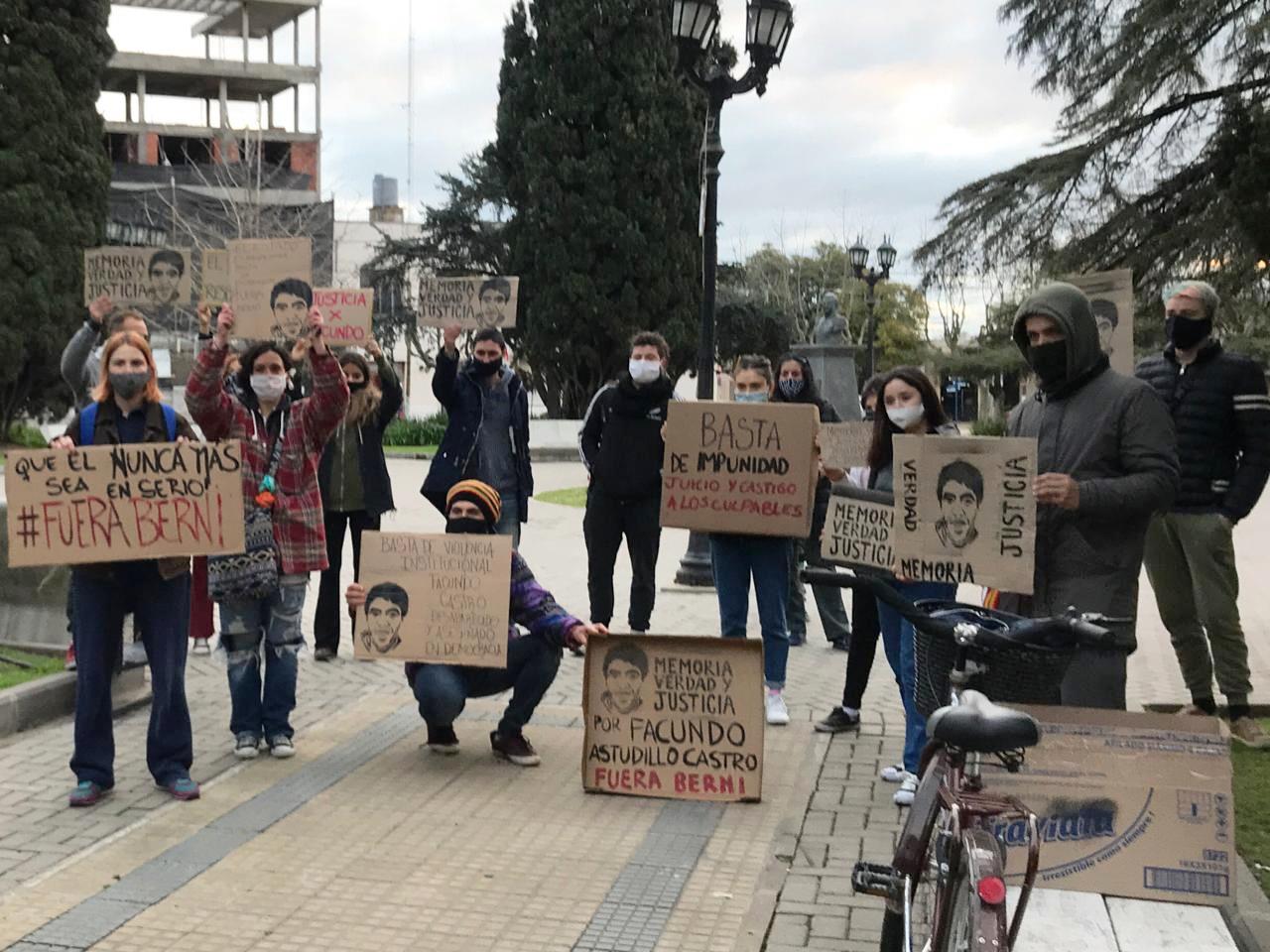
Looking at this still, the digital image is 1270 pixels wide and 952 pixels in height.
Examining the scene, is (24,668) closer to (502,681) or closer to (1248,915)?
(502,681)

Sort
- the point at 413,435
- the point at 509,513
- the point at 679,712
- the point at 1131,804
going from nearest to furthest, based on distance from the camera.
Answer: the point at 1131,804
the point at 679,712
the point at 509,513
the point at 413,435

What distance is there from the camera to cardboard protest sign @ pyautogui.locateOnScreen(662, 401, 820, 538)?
7.73 meters

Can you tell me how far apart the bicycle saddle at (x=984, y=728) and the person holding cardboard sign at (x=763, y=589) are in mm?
4389

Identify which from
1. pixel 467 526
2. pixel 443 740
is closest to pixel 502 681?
pixel 443 740

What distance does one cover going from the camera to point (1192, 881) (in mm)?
4320

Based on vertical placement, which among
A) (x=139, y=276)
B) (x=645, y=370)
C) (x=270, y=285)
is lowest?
(x=645, y=370)

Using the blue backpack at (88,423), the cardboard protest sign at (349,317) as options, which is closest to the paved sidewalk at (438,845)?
the blue backpack at (88,423)

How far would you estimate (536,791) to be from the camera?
6.63 metres

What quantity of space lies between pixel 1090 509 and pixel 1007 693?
1174 millimetres

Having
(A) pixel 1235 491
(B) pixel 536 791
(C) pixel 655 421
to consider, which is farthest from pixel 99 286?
(A) pixel 1235 491

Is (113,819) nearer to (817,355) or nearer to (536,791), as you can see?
(536,791)

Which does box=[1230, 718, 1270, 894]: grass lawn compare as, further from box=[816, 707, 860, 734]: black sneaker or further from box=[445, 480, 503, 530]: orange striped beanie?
box=[445, 480, 503, 530]: orange striped beanie

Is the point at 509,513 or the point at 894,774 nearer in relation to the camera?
the point at 894,774

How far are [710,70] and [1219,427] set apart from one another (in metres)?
6.77
